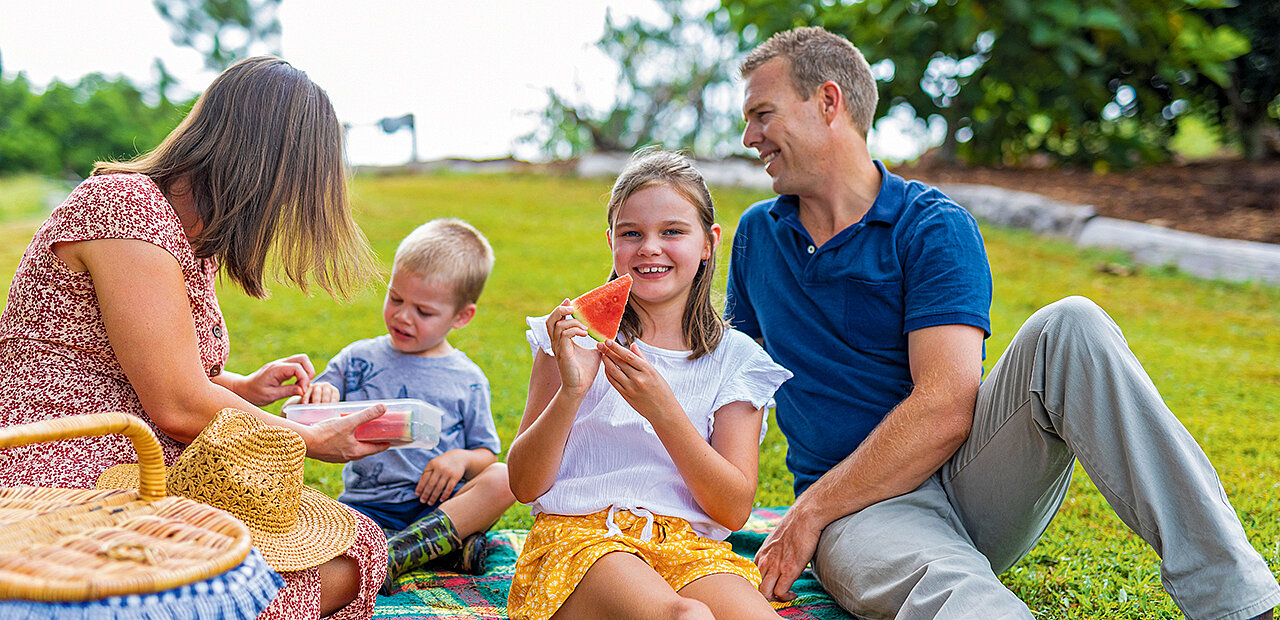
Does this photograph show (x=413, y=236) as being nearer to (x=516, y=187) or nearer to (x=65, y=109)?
(x=516, y=187)

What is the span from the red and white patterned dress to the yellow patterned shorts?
1.74ft

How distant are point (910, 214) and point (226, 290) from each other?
7.66m

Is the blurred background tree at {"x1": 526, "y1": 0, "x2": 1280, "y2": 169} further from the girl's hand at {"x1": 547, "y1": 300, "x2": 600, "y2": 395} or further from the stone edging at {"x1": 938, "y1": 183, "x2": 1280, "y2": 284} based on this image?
the girl's hand at {"x1": 547, "y1": 300, "x2": 600, "y2": 395}

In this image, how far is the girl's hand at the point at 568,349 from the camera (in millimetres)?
2371

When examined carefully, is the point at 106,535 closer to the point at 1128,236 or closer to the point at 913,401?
the point at 913,401

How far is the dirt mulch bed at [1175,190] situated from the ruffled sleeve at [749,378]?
23.9 feet

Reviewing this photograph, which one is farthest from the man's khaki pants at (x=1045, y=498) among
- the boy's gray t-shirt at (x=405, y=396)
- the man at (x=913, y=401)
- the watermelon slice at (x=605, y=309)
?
the boy's gray t-shirt at (x=405, y=396)

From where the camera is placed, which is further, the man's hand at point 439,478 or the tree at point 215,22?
the tree at point 215,22

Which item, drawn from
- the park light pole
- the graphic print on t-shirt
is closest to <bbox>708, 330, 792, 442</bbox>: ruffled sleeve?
the graphic print on t-shirt

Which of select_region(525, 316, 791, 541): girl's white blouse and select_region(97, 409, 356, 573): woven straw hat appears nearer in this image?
select_region(97, 409, 356, 573): woven straw hat

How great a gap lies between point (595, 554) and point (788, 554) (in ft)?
2.47

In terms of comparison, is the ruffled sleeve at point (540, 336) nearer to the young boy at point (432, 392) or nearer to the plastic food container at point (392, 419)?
the plastic food container at point (392, 419)

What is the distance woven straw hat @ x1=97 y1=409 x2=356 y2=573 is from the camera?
2059 mm

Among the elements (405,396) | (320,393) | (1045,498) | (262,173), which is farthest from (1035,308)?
(262,173)
